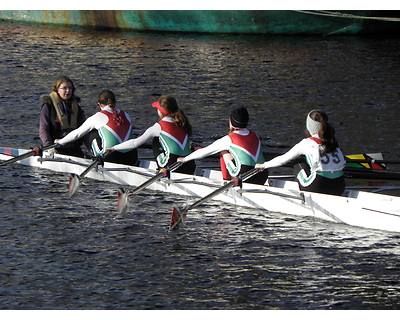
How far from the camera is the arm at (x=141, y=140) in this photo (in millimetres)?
16469

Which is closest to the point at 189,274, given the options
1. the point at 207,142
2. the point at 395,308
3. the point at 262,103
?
the point at 395,308

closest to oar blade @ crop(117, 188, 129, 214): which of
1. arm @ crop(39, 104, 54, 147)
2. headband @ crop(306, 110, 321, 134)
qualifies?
headband @ crop(306, 110, 321, 134)

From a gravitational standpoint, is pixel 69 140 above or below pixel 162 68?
below

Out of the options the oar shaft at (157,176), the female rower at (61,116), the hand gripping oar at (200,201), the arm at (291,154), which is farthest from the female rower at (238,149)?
the female rower at (61,116)

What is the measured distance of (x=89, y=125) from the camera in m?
17.5

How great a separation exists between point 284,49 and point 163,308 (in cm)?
2726

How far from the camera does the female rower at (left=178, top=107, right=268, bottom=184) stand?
50.1ft

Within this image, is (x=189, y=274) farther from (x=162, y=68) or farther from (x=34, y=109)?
(x=162, y=68)

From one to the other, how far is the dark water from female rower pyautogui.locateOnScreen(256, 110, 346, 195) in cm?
73

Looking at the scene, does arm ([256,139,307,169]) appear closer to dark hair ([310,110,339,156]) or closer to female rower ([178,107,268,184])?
dark hair ([310,110,339,156])

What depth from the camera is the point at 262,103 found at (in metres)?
27.5

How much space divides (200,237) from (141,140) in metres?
3.08

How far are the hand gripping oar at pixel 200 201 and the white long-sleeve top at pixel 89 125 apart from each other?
3.68 m

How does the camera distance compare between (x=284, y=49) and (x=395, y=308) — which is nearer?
(x=395, y=308)
